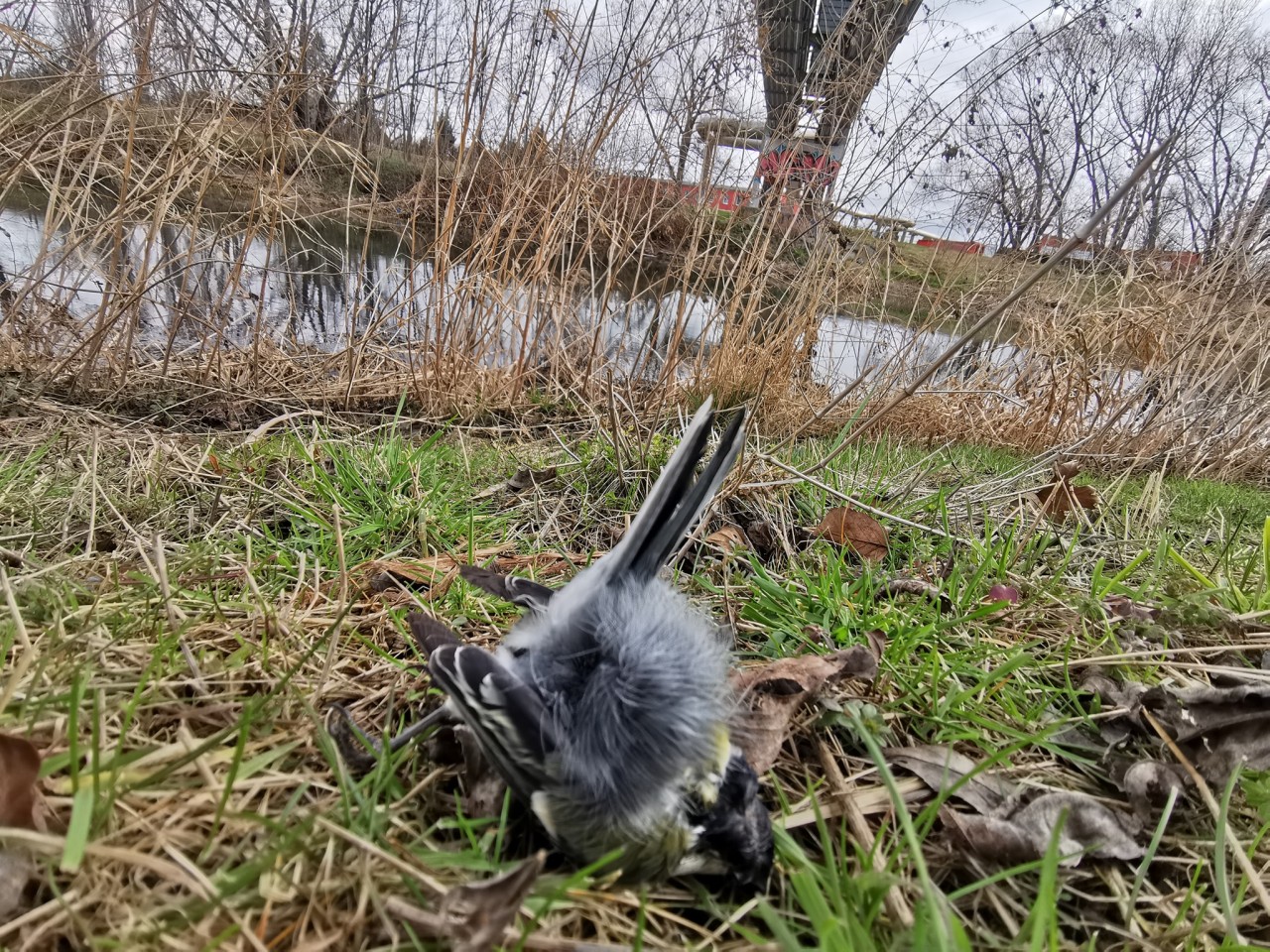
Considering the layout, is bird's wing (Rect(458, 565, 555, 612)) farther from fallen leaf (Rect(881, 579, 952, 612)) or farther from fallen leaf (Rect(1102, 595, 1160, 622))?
fallen leaf (Rect(1102, 595, 1160, 622))

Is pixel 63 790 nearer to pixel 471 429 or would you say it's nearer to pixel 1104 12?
pixel 471 429

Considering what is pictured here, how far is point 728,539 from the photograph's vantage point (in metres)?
2.16

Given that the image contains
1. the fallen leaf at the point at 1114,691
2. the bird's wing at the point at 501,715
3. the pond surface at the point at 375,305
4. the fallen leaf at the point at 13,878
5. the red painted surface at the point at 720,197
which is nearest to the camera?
the fallen leaf at the point at 13,878

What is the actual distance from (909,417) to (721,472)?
4.98 m

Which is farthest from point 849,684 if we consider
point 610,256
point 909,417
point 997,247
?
point 997,247

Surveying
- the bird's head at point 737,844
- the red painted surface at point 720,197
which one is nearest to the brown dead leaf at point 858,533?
the bird's head at point 737,844

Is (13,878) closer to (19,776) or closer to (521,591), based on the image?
(19,776)

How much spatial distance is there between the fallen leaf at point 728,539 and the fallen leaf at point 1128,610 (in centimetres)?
103

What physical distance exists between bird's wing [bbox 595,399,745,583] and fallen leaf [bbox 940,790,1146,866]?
659 millimetres

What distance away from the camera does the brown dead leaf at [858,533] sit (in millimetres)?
2141

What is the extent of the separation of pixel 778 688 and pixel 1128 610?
127cm

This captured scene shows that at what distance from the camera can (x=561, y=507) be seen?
93.6 inches

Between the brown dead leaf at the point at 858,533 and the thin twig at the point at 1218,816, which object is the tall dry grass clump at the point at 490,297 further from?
the thin twig at the point at 1218,816

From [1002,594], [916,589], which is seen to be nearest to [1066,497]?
[1002,594]
